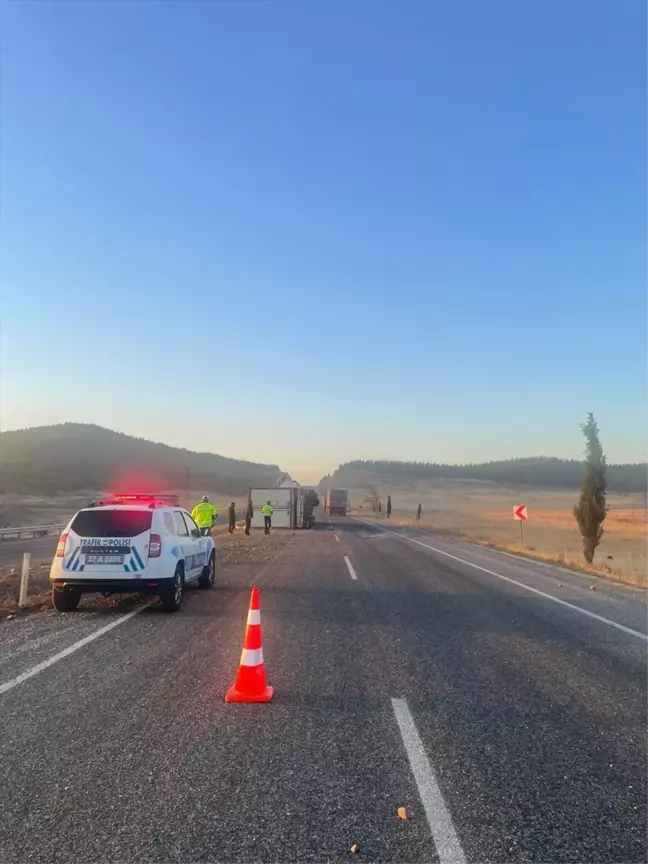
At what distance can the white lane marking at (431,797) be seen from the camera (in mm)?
3482

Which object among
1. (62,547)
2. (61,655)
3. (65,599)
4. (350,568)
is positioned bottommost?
(350,568)

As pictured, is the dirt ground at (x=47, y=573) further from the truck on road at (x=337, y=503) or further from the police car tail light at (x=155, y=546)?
the truck on road at (x=337, y=503)

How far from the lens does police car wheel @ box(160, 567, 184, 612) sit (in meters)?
10.6

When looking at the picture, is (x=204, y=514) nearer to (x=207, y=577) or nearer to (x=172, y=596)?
(x=207, y=577)

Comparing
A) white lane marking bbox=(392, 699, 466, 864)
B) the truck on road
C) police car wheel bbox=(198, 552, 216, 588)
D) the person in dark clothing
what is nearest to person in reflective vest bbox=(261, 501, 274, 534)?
the person in dark clothing

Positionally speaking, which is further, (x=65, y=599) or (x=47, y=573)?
(x=47, y=573)

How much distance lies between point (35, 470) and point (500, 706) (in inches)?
4575

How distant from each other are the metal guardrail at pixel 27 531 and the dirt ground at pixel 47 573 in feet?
37.8

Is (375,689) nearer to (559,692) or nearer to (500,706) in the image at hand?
(500,706)

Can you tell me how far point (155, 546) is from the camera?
1055cm

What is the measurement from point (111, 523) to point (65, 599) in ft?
4.74

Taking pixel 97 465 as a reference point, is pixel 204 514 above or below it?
below

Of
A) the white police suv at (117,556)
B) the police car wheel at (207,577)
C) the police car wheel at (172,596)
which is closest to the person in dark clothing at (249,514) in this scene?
the police car wheel at (207,577)

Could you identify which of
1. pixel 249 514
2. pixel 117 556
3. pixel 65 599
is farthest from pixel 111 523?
pixel 249 514
